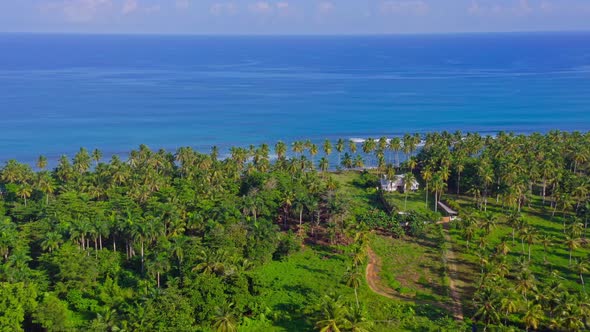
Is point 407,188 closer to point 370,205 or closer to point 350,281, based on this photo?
point 370,205

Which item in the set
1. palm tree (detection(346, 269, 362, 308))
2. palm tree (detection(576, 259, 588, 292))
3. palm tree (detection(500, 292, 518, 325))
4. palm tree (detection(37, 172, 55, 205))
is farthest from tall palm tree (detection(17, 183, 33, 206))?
palm tree (detection(576, 259, 588, 292))

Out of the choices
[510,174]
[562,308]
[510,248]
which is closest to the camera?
[562,308]

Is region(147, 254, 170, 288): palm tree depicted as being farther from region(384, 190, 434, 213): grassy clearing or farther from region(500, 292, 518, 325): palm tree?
region(384, 190, 434, 213): grassy clearing

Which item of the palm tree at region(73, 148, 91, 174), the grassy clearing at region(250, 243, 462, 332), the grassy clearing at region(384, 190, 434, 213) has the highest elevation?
the palm tree at region(73, 148, 91, 174)

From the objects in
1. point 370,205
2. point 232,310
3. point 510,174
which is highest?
point 510,174

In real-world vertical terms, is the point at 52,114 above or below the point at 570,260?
above

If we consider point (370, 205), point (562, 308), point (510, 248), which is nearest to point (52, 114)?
point (370, 205)
